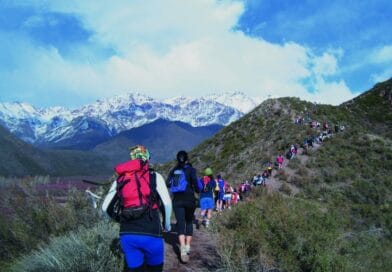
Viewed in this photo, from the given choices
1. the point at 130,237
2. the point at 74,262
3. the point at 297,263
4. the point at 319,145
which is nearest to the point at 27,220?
the point at 74,262

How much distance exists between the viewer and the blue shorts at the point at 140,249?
5543mm

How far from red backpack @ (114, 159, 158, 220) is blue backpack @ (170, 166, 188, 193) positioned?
274 centimetres

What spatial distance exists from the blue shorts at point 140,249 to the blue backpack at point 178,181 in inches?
112

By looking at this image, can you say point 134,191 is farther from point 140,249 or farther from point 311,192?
point 311,192

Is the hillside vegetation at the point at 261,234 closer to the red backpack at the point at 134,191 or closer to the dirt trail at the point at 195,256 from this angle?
the dirt trail at the point at 195,256

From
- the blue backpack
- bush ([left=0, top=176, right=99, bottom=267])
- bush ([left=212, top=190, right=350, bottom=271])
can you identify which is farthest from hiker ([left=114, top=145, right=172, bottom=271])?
bush ([left=0, top=176, right=99, bottom=267])

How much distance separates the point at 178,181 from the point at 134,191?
117 inches

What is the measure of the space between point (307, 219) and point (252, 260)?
1.22m

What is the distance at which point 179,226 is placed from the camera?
27.6 feet

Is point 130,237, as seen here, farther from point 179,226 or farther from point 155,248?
point 179,226

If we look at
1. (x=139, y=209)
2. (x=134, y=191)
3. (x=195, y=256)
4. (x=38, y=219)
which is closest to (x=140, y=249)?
(x=139, y=209)

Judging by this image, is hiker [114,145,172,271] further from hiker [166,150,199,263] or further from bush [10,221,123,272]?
hiker [166,150,199,263]

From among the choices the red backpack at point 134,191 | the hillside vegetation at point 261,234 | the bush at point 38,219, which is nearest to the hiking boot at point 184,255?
the hillside vegetation at point 261,234

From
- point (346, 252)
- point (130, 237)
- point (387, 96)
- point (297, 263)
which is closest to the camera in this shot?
point (130, 237)
